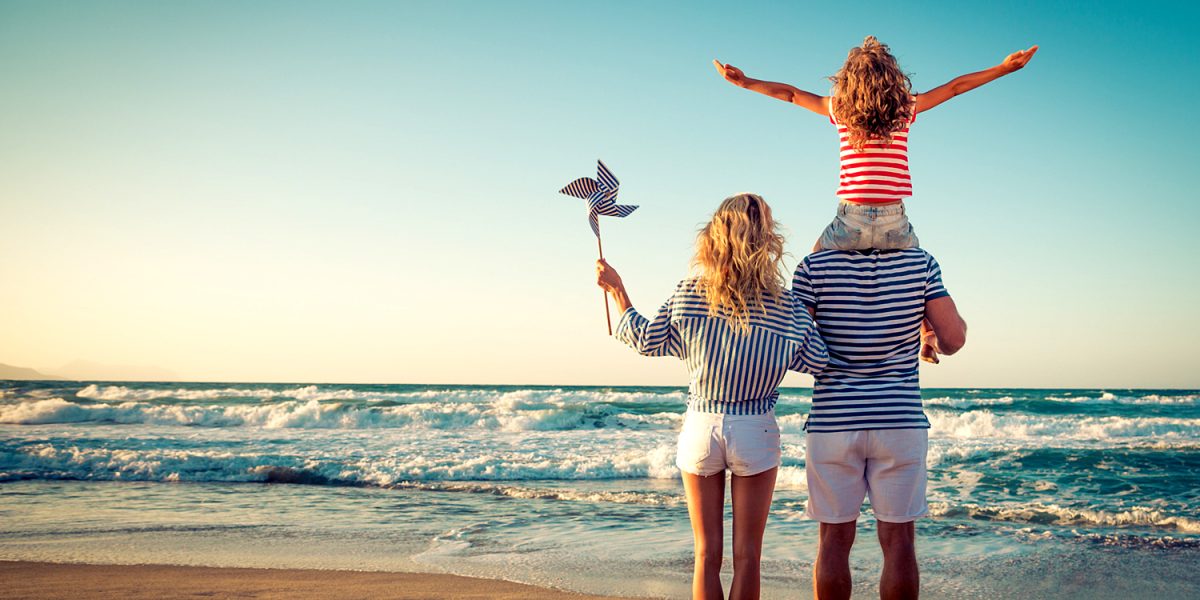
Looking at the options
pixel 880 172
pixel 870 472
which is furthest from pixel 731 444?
pixel 880 172

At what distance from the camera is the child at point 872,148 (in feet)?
8.84

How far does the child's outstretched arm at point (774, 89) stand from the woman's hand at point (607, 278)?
83 centimetres

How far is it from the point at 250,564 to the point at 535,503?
11.3 ft

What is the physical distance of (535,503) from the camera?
8.66m

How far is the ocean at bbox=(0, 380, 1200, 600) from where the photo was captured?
5781 mm

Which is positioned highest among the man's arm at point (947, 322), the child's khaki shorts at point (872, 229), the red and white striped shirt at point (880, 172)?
the red and white striped shirt at point (880, 172)

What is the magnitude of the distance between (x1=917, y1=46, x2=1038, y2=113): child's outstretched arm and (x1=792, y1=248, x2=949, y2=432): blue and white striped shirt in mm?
584

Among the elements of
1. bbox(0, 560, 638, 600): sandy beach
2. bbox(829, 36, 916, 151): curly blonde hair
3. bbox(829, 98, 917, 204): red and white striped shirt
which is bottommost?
bbox(0, 560, 638, 600): sandy beach

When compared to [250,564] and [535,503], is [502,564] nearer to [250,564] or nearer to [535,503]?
[250,564]

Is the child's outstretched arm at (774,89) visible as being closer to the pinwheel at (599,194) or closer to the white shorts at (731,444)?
the pinwheel at (599,194)

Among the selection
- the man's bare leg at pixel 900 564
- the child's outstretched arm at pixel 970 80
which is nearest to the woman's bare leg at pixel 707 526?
the man's bare leg at pixel 900 564

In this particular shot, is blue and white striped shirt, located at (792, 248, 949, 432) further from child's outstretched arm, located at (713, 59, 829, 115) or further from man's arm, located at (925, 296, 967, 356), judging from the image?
child's outstretched arm, located at (713, 59, 829, 115)

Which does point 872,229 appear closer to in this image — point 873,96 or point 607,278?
point 873,96

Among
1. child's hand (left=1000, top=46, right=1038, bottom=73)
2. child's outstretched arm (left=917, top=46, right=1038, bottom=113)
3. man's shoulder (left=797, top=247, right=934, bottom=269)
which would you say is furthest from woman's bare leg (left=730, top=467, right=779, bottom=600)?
child's hand (left=1000, top=46, right=1038, bottom=73)
